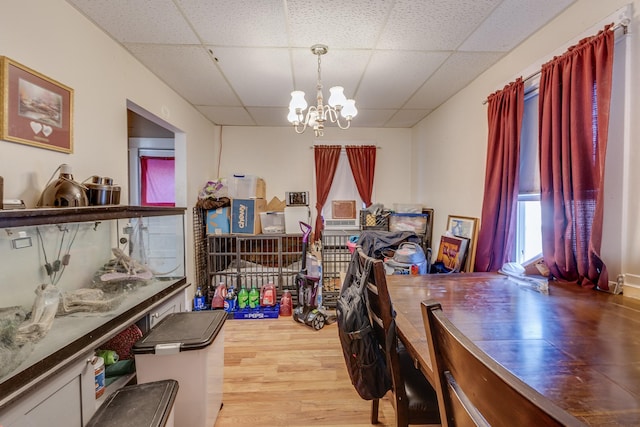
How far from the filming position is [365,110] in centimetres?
340

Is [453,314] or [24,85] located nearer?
[453,314]

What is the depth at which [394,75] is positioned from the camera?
8.20 feet

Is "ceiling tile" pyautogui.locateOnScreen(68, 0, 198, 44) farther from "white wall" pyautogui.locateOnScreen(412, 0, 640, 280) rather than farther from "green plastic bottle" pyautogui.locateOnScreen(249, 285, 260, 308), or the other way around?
"green plastic bottle" pyautogui.locateOnScreen(249, 285, 260, 308)

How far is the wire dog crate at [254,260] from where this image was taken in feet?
11.3

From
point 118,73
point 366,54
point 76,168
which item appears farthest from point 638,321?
point 118,73

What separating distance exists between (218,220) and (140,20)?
220 cm

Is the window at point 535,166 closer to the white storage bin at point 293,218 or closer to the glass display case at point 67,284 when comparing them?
the white storage bin at point 293,218

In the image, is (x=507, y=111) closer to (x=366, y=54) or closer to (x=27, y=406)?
(x=366, y=54)

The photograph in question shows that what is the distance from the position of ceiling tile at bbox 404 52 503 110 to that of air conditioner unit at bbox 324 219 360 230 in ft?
5.81

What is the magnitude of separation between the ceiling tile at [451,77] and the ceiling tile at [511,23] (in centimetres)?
12

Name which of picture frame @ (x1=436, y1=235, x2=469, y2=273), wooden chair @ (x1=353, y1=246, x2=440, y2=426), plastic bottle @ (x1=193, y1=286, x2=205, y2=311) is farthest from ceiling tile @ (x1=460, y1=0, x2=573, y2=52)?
plastic bottle @ (x1=193, y1=286, x2=205, y2=311)

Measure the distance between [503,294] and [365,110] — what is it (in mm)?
2646

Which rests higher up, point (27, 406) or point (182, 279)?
point (182, 279)

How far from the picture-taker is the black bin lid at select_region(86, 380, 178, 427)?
1047 mm
